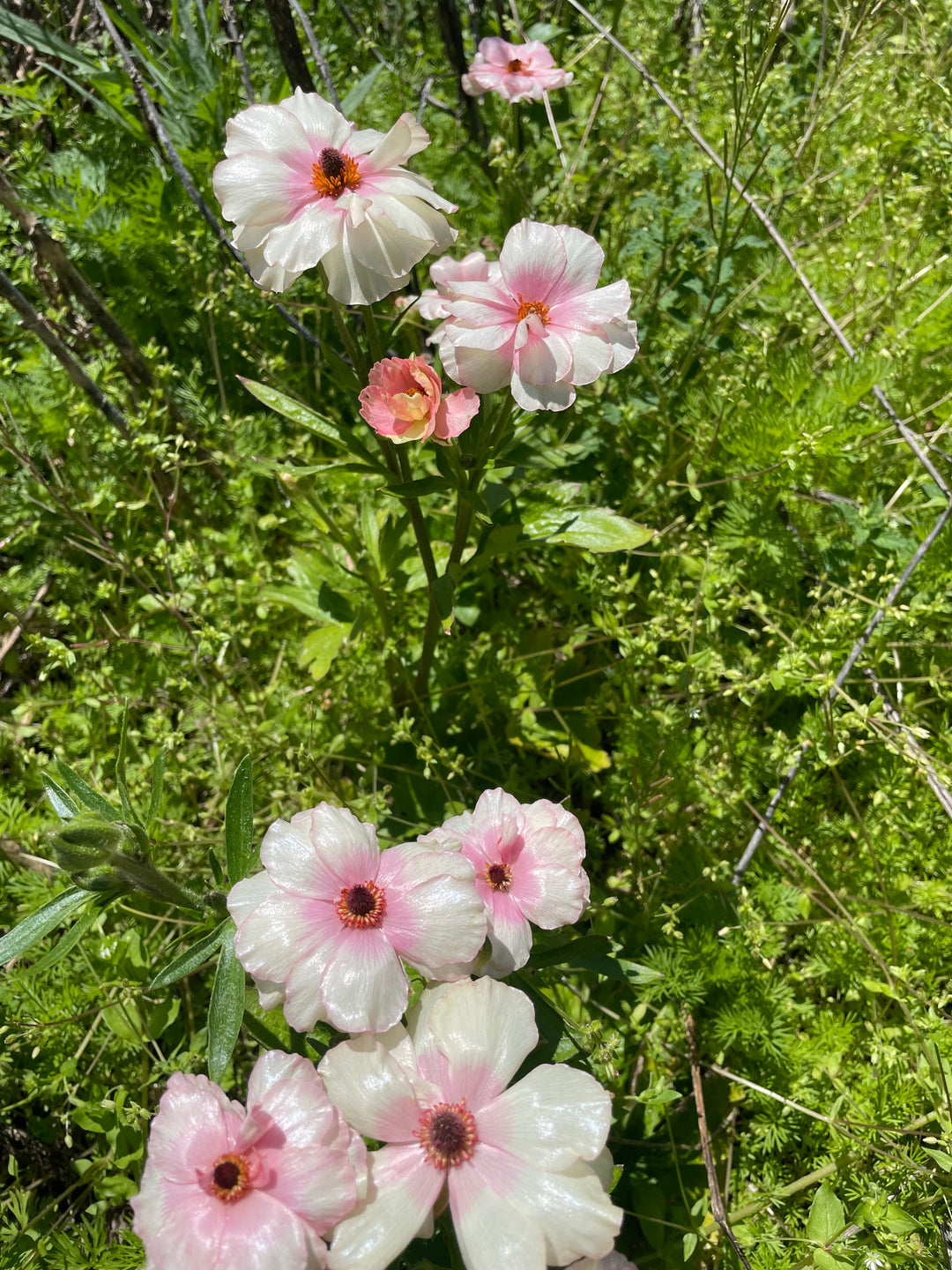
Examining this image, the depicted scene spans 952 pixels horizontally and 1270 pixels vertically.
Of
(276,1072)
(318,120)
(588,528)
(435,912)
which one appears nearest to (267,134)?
(318,120)

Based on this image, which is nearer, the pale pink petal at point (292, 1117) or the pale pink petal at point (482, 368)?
the pale pink petal at point (292, 1117)

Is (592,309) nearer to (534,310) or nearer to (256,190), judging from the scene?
(534,310)

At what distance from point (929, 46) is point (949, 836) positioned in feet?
7.17

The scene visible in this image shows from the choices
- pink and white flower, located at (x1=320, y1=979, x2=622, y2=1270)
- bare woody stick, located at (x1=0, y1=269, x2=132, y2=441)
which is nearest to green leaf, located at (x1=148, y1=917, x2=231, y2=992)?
pink and white flower, located at (x1=320, y1=979, x2=622, y2=1270)

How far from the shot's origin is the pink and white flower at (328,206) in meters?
1.04

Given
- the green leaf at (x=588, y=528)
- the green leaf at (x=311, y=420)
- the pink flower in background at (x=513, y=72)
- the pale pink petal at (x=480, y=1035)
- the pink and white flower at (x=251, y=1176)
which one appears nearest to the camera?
the pink and white flower at (x=251, y=1176)

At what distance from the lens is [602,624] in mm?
1696

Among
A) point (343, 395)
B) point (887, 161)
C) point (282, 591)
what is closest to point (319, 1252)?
point (282, 591)

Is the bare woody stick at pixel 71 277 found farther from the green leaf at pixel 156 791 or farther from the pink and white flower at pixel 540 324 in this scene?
the green leaf at pixel 156 791

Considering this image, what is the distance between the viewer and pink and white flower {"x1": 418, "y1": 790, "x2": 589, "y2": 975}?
0.91 meters

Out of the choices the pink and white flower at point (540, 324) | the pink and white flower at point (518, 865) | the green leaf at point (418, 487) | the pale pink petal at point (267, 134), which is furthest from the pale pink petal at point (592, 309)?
the pink and white flower at point (518, 865)

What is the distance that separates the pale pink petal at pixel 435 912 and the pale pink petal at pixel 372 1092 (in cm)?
10

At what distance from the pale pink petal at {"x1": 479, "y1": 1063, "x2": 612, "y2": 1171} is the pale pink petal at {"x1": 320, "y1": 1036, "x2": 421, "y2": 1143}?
0.07 meters

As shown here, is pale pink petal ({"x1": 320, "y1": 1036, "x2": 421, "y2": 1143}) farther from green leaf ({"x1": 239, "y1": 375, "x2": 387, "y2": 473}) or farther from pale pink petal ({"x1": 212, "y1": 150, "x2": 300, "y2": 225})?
pale pink petal ({"x1": 212, "y1": 150, "x2": 300, "y2": 225})
